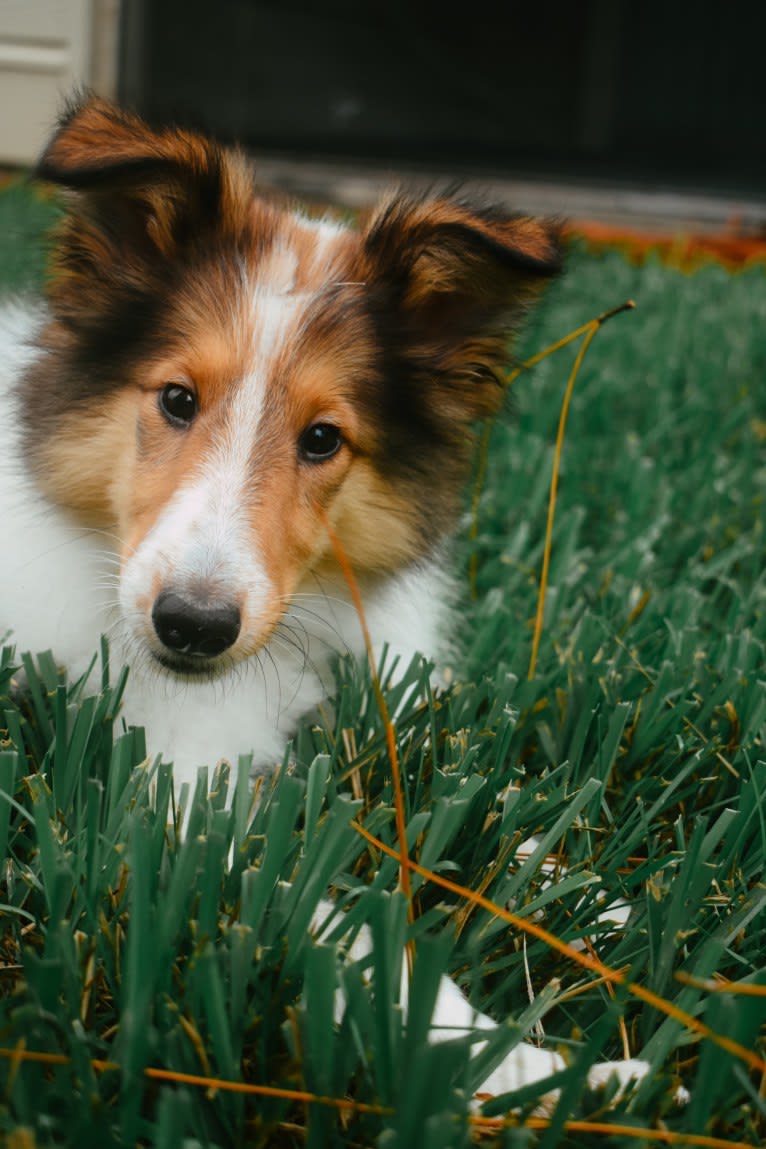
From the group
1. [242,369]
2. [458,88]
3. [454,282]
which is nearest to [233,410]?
[242,369]

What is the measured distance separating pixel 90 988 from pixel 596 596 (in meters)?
1.86

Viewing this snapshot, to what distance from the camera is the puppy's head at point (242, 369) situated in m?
1.96

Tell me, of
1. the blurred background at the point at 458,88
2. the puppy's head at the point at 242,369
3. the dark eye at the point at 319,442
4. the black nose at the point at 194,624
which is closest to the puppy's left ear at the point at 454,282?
the puppy's head at the point at 242,369

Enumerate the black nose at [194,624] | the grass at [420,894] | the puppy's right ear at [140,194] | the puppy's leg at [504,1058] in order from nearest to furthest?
1. the grass at [420,894]
2. the puppy's leg at [504,1058]
3. the black nose at [194,624]
4. the puppy's right ear at [140,194]

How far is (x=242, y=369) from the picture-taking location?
2094 millimetres

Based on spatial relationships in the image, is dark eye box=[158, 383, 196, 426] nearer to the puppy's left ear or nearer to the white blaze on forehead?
the white blaze on forehead

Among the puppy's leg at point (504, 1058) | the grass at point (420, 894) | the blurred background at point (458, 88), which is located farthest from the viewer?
the blurred background at point (458, 88)

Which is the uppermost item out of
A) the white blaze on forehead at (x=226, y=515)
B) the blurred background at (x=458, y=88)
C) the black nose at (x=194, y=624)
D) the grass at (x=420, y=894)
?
the blurred background at (x=458, y=88)

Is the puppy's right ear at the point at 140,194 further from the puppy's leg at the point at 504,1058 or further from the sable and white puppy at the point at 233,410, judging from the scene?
the puppy's leg at the point at 504,1058

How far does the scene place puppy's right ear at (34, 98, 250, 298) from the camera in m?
2.07

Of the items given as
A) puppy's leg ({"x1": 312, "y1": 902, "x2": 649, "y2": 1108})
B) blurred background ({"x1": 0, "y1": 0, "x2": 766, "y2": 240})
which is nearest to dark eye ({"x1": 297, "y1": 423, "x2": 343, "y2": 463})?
puppy's leg ({"x1": 312, "y1": 902, "x2": 649, "y2": 1108})

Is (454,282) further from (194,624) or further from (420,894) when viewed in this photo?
(420,894)

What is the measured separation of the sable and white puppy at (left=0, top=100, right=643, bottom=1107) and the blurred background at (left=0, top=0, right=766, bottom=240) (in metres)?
7.02

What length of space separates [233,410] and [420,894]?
34.4 inches
